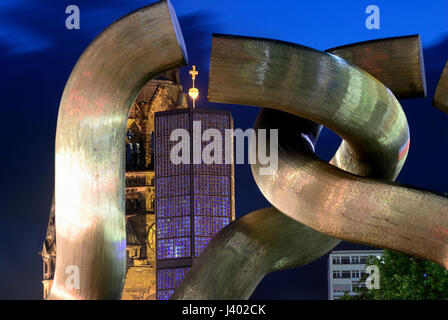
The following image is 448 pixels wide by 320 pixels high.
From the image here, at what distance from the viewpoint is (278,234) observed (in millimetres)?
5445

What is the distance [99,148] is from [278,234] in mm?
1664

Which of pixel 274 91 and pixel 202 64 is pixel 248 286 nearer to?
pixel 274 91

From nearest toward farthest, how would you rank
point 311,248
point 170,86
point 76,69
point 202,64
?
1. point 76,69
2. point 311,248
3. point 170,86
4. point 202,64

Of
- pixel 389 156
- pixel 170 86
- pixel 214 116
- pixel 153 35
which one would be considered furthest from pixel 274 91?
pixel 170 86

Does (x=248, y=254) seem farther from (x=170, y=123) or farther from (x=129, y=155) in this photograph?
(x=129, y=155)

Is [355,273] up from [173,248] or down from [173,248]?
down

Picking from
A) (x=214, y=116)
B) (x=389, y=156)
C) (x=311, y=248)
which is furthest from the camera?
(x=214, y=116)

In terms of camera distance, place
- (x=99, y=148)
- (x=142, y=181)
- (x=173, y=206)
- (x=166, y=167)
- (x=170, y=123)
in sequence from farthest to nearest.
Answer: (x=142, y=181) → (x=170, y=123) → (x=166, y=167) → (x=173, y=206) → (x=99, y=148)

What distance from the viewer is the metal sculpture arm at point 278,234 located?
5.04 metres

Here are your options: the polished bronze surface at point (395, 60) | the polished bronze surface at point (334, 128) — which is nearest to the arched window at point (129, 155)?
the polished bronze surface at point (395, 60)

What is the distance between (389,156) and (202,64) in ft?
128

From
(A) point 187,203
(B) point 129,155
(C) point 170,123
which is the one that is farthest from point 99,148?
(B) point 129,155

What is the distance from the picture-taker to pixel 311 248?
18.4ft

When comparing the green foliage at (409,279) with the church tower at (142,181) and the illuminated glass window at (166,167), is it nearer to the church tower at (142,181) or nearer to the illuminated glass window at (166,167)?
the illuminated glass window at (166,167)
